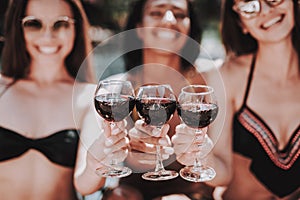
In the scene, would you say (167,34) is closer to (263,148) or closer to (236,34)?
(236,34)

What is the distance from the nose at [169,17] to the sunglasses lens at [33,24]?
0.59 m

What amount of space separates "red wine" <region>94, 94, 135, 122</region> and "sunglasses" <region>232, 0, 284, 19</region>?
0.76m

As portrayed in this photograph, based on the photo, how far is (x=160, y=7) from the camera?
2.48 meters

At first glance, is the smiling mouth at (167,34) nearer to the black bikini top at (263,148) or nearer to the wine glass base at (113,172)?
the black bikini top at (263,148)

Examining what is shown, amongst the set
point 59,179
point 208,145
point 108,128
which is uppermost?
point 108,128

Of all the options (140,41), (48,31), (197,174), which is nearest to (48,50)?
(48,31)

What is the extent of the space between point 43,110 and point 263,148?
43.7 inches

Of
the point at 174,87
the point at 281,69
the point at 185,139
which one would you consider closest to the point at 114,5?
the point at 174,87

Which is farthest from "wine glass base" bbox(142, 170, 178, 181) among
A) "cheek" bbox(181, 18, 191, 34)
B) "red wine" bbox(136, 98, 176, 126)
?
"cheek" bbox(181, 18, 191, 34)

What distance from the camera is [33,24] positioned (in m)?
2.47

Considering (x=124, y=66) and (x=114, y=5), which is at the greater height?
(x=114, y=5)

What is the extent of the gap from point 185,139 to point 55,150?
0.68 metres

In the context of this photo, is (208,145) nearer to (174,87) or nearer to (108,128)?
(174,87)

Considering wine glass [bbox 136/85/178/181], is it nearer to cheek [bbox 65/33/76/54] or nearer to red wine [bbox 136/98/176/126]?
red wine [bbox 136/98/176/126]
